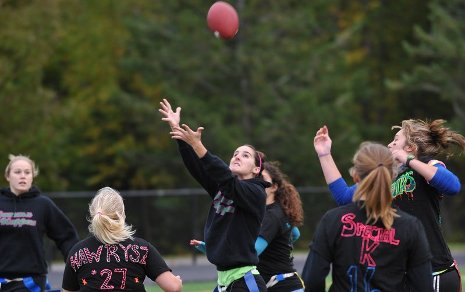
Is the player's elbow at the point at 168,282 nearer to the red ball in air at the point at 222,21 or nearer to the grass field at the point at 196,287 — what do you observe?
the red ball in air at the point at 222,21

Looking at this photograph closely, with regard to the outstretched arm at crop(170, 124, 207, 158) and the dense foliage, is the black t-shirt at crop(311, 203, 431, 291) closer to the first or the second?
the outstretched arm at crop(170, 124, 207, 158)

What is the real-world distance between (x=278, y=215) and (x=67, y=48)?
25911 mm

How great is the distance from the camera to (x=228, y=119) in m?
31.5

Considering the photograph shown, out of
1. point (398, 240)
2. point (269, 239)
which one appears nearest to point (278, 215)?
point (269, 239)

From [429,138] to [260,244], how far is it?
1.64 m

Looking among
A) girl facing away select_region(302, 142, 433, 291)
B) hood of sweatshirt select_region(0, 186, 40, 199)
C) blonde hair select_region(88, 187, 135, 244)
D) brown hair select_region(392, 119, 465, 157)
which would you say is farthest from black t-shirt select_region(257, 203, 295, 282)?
girl facing away select_region(302, 142, 433, 291)

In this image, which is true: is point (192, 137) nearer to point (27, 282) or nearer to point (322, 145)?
point (322, 145)

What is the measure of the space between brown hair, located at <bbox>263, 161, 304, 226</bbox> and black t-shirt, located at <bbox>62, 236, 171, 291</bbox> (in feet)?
6.93

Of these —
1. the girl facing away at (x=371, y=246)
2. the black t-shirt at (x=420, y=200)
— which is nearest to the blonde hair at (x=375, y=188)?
the girl facing away at (x=371, y=246)

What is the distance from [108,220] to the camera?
6453mm

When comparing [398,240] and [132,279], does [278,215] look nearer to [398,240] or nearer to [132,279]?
[132,279]

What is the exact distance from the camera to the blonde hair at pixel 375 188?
18.5 ft

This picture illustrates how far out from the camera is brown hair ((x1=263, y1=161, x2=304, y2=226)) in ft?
27.9

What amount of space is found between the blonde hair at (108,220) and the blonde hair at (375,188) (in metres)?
1.66
